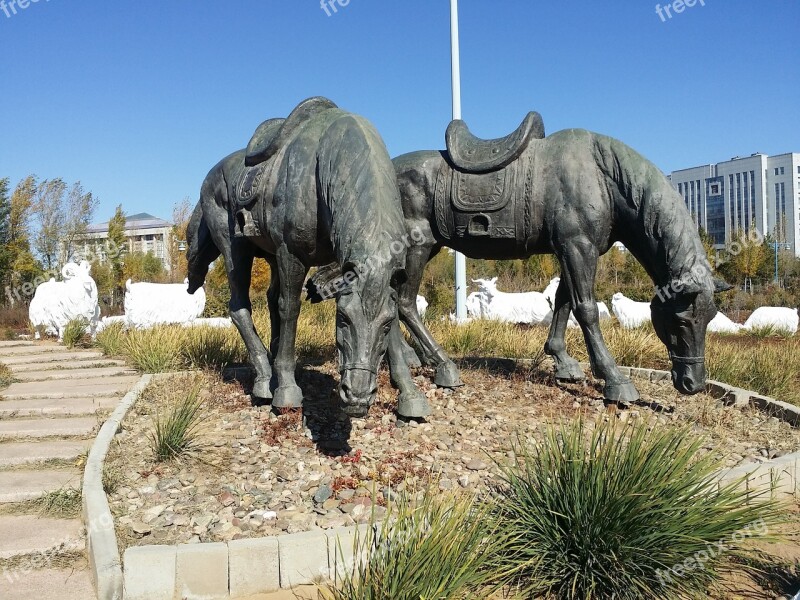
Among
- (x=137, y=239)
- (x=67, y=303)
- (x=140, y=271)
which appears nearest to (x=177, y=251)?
(x=140, y=271)

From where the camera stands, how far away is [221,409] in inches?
202

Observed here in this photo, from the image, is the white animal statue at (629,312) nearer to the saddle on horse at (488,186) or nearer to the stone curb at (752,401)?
the stone curb at (752,401)

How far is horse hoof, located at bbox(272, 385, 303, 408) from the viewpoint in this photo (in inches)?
182

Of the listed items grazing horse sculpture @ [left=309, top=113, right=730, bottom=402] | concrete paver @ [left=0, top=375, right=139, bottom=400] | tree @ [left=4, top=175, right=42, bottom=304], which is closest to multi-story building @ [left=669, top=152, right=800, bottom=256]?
tree @ [left=4, top=175, right=42, bottom=304]

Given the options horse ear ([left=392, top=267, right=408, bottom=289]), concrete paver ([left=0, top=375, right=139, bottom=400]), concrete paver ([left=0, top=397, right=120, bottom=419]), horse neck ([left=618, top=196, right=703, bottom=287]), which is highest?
horse neck ([left=618, top=196, right=703, bottom=287])

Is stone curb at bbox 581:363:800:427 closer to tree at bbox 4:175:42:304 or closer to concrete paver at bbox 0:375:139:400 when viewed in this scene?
concrete paver at bbox 0:375:139:400

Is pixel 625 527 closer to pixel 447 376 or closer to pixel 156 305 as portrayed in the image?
pixel 447 376

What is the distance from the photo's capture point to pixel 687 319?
4332 millimetres

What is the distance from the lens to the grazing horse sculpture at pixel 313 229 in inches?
120

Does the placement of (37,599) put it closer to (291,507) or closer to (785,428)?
(291,507)

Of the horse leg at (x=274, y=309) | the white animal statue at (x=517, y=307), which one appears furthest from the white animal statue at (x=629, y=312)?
the horse leg at (x=274, y=309)

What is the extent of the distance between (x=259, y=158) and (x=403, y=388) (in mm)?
2121

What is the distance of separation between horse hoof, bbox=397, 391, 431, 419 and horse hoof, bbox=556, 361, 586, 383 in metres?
1.91

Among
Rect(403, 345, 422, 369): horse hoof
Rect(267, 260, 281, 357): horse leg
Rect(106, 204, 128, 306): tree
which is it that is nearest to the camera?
Rect(267, 260, 281, 357): horse leg
